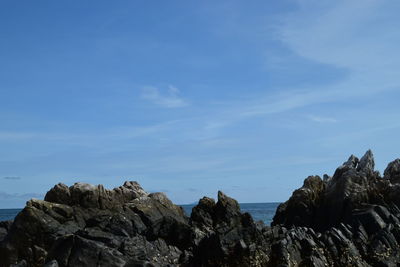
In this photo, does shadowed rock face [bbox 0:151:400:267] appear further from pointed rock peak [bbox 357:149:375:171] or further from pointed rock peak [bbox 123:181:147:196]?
pointed rock peak [bbox 357:149:375:171]

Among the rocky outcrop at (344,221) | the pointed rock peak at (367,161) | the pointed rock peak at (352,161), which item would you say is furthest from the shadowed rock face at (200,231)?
the pointed rock peak at (352,161)

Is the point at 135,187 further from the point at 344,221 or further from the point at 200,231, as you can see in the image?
the point at 344,221

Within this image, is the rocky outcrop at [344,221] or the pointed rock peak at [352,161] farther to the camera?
the pointed rock peak at [352,161]

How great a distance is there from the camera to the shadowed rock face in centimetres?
2870

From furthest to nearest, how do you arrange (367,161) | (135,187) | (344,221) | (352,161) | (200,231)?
(352,161) < (367,161) < (135,187) < (344,221) < (200,231)

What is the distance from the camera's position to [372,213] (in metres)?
40.9

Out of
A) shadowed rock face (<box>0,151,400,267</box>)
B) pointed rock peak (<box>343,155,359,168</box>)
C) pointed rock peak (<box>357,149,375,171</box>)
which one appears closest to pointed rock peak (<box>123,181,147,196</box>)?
shadowed rock face (<box>0,151,400,267</box>)

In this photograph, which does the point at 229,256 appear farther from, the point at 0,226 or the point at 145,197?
the point at 0,226

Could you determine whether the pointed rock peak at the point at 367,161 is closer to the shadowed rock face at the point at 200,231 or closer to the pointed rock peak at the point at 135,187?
the shadowed rock face at the point at 200,231

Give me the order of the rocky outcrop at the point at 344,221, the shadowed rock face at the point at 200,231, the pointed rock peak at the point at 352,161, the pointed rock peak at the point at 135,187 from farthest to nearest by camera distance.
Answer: the pointed rock peak at the point at 352,161, the pointed rock peak at the point at 135,187, the rocky outcrop at the point at 344,221, the shadowed rock face at the point at 200,231

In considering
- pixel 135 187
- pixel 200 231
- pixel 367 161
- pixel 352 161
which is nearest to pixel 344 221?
Answer: pixel 200 231

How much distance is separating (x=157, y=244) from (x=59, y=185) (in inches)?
486

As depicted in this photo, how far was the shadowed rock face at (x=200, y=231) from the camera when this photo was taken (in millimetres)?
28703

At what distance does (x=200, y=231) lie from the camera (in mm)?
38781
